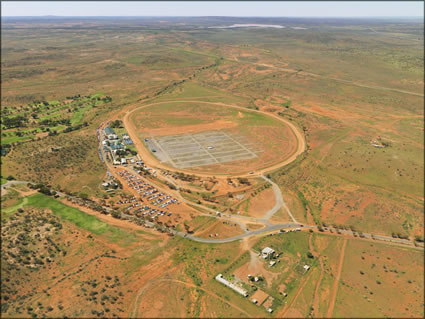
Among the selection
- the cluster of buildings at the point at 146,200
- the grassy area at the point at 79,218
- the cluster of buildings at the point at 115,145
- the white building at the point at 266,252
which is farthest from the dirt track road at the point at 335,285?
the cluster of buildings at the point at 115,145

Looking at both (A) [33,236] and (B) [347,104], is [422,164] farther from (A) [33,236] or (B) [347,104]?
(A) [33,236]

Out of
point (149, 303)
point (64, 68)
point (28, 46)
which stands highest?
point (28, 46)

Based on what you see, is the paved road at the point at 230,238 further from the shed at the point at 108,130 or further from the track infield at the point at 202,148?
the shed at the point at 108,130

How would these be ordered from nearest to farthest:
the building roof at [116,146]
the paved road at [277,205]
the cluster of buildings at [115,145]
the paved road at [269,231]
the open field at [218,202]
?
the open field at [218,202] < the paved road at [269,231] < the paved road at [277,205] < the cluster of buildings at [115,145] < the building roof at [116,146]

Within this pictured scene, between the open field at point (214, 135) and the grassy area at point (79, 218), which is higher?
the open field at point (214, 135)

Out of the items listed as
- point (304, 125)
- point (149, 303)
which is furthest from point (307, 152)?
point (149, 303)

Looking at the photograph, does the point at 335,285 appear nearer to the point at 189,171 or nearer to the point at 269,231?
the point at 269,231

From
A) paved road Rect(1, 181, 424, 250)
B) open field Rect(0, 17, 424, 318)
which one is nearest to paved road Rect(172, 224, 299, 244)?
paved road Rect(1, 181, 424, 250)

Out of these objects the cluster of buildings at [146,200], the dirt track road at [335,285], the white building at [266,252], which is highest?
the cluster of buildings at [146,200]
